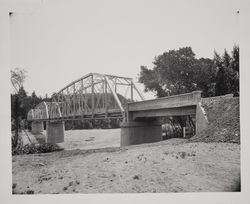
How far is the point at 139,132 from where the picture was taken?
12.3m

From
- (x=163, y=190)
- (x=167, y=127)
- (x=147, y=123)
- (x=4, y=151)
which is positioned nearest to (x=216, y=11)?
(x=163, y=190)

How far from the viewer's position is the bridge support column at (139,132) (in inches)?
467

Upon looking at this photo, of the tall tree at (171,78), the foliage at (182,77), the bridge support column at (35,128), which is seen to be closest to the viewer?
the foliage at (182,77)

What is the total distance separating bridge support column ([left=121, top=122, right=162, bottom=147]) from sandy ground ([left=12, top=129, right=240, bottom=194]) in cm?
620

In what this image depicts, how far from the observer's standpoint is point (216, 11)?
5.36m

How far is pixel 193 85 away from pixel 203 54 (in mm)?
5364

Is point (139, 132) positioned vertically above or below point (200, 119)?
below

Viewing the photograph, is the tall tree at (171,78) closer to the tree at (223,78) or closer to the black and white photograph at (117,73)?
the tree at (223,78)

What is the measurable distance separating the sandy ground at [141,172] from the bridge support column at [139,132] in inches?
244

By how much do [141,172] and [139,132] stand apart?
7.74 metres

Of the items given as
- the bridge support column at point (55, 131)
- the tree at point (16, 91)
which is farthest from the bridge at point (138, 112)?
the tree at point (16, 91)

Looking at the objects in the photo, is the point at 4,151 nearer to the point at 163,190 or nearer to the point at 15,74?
the point at 15,74

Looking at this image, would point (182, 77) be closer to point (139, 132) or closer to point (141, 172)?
point (139, 132)

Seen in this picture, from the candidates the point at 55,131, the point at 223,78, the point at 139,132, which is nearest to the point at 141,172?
the point at 223,78
